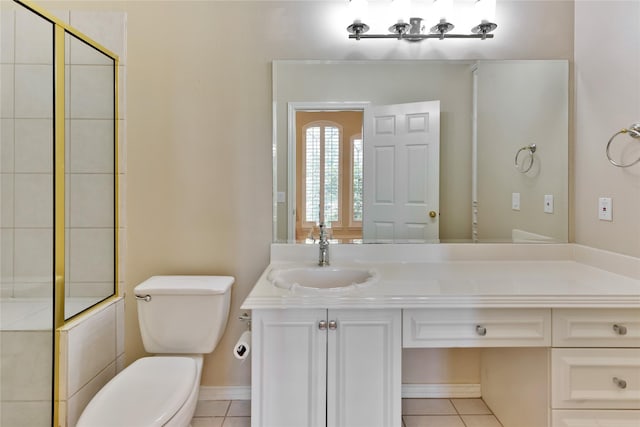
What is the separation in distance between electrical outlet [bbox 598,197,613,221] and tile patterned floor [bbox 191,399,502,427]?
110 centimetres

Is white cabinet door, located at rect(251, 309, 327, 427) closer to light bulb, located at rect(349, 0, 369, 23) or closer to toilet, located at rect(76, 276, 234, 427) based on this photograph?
toilet, located at rect(76, 276, 234, 427)

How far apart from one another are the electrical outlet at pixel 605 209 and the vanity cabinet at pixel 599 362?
20.0 inches

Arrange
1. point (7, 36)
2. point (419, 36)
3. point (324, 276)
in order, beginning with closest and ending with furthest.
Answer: point (7, 36) < point (324, 276) < point (419, 36)

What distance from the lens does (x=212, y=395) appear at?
6.31 feet

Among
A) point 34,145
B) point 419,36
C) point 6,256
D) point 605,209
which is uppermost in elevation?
point 419,36

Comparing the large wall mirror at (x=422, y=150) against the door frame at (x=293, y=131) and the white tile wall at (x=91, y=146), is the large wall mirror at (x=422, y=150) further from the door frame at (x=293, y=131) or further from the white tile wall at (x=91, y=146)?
the white tile wall at (x=91, y=146)

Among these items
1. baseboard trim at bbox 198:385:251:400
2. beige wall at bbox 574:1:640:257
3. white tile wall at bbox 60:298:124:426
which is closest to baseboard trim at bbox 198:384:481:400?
baseboard trim at bbox 198:385:251:400

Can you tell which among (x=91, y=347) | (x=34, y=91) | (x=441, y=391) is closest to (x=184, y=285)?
(x=91, y=347)

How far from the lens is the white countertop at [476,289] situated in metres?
1.29

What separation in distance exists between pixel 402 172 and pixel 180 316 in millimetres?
1292

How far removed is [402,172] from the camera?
188cm

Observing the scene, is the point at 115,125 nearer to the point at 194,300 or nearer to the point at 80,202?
the point at 80,202

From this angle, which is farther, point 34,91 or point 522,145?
point 522,145

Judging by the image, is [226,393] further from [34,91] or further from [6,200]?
[34,91]
